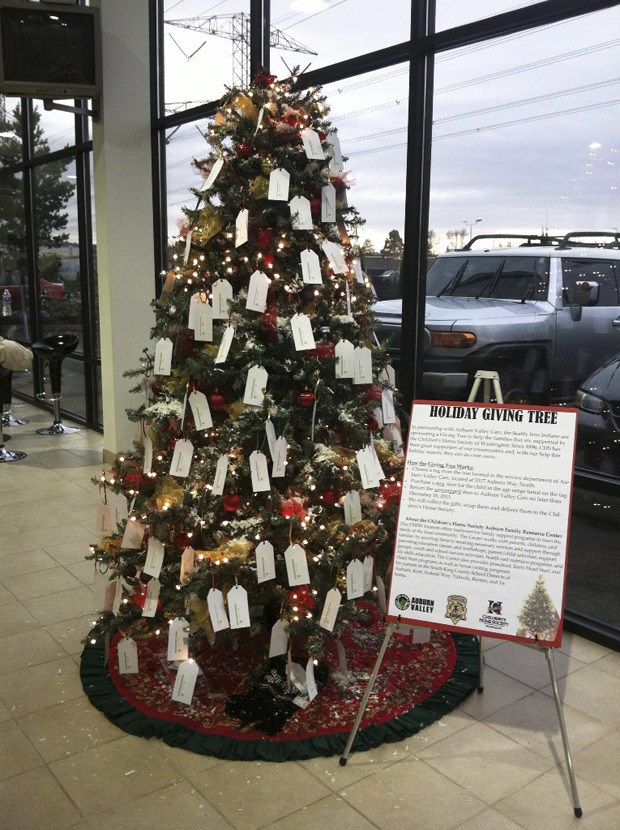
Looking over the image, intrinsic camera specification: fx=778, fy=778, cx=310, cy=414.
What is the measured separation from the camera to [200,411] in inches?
108

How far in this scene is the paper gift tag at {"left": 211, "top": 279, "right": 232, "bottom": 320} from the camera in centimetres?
275

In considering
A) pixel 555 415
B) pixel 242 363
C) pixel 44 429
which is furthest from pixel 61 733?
pixel 44 429

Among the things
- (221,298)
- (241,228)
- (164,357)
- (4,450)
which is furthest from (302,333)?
(4,450)

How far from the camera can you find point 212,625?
2635 millimetres

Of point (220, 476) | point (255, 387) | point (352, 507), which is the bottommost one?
point (352, 507)

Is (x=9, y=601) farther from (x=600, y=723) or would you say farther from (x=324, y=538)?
(x=600, y=723)

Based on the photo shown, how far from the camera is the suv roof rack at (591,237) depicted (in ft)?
10.4

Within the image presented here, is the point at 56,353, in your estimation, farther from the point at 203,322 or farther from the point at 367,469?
the point at 367,469

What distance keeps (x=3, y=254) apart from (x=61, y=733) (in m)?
7.52

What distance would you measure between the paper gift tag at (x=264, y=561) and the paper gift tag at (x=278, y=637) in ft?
0.60

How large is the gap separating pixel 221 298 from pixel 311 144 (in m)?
0.63

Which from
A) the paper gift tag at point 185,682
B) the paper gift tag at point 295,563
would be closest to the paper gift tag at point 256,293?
the paper gift tag at point 295,563

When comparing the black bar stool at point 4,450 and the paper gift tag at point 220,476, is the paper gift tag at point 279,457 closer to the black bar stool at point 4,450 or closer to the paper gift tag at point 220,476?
the paper gift tag at point 220,476

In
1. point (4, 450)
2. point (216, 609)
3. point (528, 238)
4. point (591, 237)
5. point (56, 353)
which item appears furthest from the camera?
point (56, 353)
